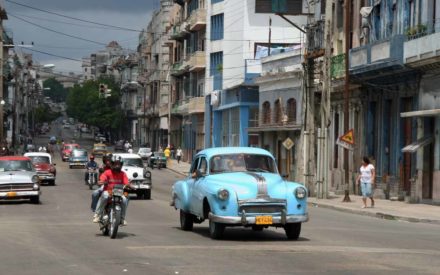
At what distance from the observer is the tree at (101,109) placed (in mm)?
155500

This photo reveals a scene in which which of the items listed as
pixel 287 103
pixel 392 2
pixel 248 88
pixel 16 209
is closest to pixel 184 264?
pixel 16 209

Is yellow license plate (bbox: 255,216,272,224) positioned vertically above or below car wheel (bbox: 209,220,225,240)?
above

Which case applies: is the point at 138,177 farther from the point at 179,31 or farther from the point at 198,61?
the point at 179,31

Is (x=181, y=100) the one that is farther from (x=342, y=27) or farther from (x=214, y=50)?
(x=342, y=27)

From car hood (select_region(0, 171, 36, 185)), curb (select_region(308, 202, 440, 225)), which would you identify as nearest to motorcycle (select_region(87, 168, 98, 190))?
car hood (select_region(0, 171, 36, 185))

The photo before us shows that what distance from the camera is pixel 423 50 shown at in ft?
119

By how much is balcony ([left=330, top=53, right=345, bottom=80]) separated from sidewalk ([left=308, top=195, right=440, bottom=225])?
7817mm

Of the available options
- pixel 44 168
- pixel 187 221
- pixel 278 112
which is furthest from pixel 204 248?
pixel 278 112

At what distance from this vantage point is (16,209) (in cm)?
3247

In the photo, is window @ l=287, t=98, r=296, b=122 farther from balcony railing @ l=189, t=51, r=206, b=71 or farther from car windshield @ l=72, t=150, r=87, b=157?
balcony railing @ l=189, t=51, r=206, b=71

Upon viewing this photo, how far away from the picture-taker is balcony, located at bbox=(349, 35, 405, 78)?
39031 mm

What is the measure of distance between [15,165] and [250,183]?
1833 centimetres

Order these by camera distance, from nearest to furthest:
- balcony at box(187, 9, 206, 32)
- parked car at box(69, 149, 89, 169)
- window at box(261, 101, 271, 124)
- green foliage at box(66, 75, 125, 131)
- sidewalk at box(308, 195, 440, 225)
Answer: sidewalk at box(308, 195, 440, 225), window at box(261, 101, 271, 124), parked car at box(69, 149, 89, 169), balcony at box(187, 9, 206, 32), green foliage at box(66, 75, 125, 131)

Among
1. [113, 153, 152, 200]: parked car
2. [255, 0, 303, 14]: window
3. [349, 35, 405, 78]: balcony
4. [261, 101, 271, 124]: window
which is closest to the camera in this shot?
A: [349, 35, 405, 78]: balcony
